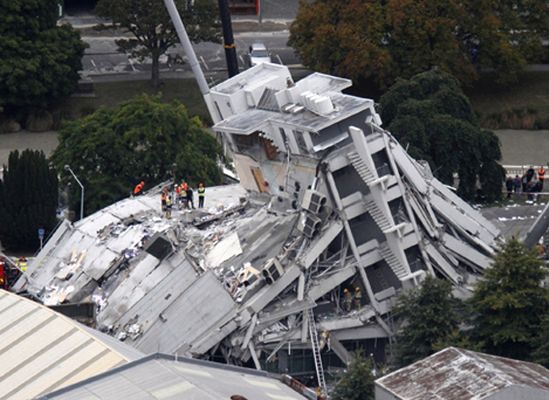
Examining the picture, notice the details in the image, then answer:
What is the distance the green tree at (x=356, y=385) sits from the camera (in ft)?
236

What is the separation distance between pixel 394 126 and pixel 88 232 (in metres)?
16.3

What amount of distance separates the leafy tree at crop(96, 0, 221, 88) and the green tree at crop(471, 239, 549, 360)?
40.3 m

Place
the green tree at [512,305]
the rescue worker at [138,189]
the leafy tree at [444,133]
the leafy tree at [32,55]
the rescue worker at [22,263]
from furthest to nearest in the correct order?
the leafy tree at [32,55], the leafy tree at [444,133], the rescue worker at [138,189], the rescue worker at [22,263], the green tree at [512,305]

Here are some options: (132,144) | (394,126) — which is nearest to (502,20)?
(394,126)

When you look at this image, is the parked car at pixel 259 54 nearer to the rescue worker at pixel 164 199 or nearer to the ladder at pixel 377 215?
the rescue worker at pixel 164 199

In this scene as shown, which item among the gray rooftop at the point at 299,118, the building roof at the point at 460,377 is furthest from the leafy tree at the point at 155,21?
the building roof at the point at 460,377

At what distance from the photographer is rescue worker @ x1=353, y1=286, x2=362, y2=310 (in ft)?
264

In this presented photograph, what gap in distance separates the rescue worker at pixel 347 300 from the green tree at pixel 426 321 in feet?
11.6

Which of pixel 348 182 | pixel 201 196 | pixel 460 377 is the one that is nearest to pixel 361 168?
pixel 348 182

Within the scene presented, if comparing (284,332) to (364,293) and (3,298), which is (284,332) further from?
(3,298)

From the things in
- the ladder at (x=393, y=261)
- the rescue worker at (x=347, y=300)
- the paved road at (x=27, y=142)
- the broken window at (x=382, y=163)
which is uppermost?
the broken window at (x=382, y=163)

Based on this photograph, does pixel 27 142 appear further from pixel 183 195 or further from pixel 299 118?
pixel 299 118

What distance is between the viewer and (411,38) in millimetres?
108938

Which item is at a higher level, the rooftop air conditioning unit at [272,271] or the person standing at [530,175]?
the rooftop air conditioning unit at [272,271]
